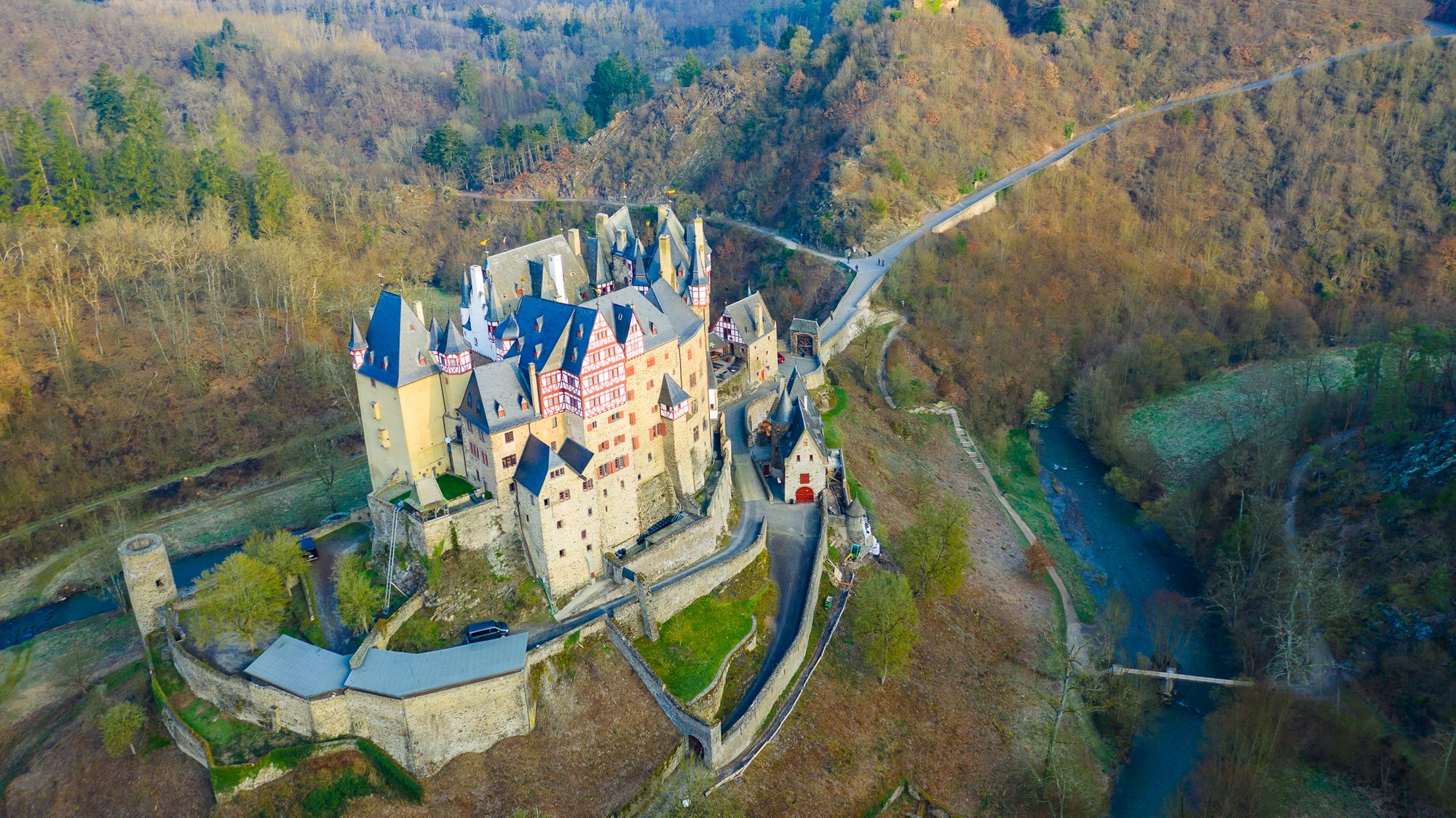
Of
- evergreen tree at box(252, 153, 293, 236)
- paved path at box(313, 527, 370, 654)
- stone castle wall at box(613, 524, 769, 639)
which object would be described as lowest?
stone castle wall at box(613, 524, 769, 639)

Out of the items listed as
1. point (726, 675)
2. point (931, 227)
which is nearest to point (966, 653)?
point (726, 675)

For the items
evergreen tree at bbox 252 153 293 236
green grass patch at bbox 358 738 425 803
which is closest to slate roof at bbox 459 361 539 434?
green grass patch at bbox 358 738 425 803

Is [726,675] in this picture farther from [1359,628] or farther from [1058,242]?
[1058,242]

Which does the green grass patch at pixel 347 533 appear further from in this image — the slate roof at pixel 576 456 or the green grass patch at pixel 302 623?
the slate roof at pixel 576 456

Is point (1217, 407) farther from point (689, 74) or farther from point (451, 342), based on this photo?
point (689, 74)

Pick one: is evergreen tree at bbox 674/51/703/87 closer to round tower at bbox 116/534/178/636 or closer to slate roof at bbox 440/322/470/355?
slate roof at bbox 440/322/470/355

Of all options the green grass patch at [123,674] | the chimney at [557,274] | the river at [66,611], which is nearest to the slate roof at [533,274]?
the chimney at [557,274]
